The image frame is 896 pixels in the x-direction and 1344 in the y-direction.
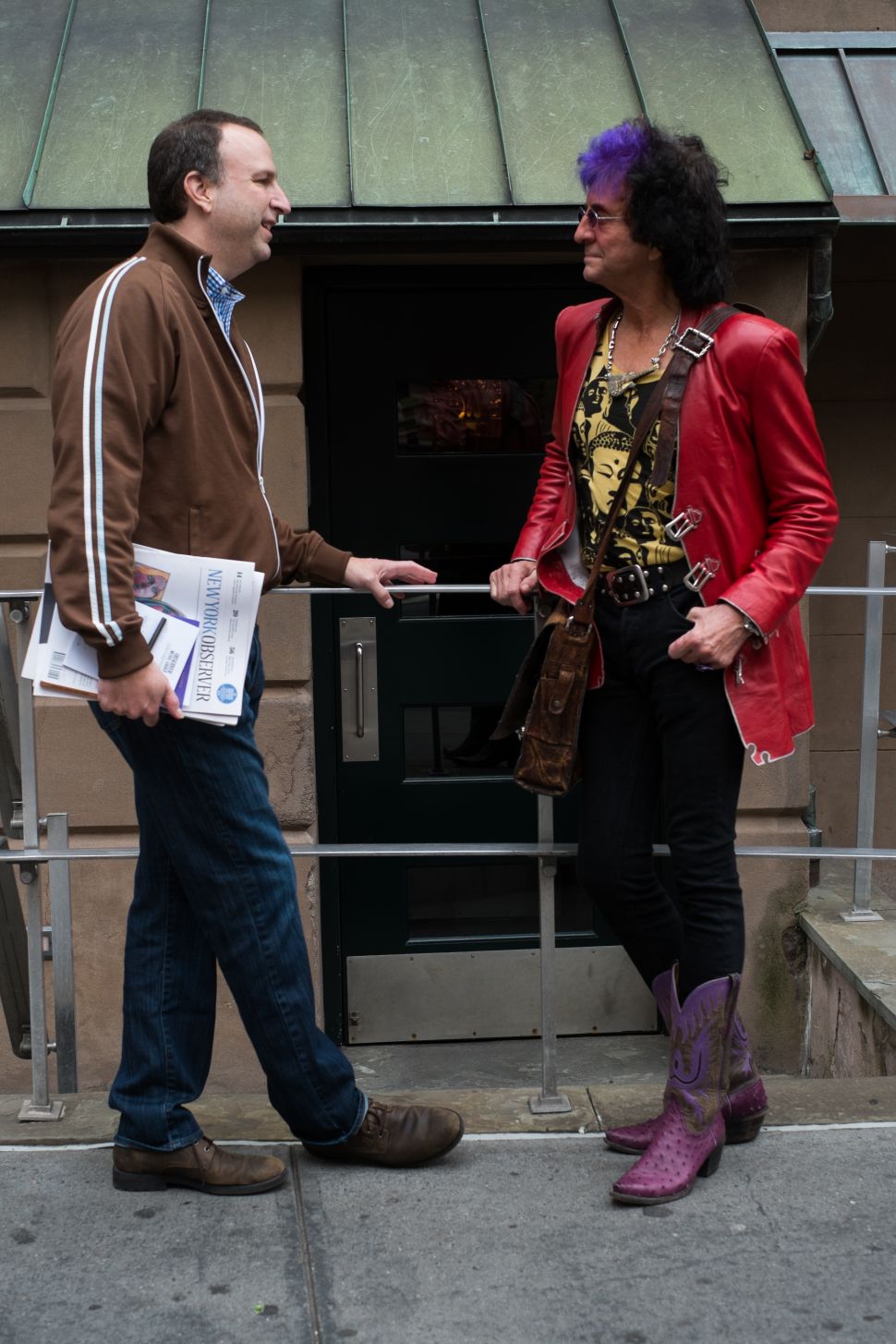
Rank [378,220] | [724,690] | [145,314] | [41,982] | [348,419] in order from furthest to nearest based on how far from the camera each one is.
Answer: [348,419] → [378,220] → [41,982] → [724,690] → [145,314]

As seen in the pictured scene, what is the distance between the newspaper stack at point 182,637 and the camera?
2285 mm

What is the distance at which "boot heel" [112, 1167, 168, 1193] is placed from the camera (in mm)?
2598

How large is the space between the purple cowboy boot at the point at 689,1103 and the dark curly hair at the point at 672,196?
49.1 inches

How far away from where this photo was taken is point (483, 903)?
472 centimetres

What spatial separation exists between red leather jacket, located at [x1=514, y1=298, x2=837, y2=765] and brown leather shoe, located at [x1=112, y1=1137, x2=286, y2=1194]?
1149 mm

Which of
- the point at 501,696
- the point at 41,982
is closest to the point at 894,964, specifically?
the point at 501,696

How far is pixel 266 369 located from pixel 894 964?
2.45 metres

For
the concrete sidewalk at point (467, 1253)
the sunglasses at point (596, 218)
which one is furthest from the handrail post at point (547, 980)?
the sunglasses at point (596, 218)

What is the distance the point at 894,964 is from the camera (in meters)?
4.04

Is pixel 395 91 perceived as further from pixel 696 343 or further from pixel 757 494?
pixel 757 494

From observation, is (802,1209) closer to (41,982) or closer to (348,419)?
(41,982)

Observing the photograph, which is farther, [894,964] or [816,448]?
[894,964]

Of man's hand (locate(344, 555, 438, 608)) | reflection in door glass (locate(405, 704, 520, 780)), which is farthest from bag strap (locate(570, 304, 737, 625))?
reflection in door glass (locate(405, 704, 520, 780))

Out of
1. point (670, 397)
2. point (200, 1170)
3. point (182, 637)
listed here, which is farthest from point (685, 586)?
point (200, 1170)
